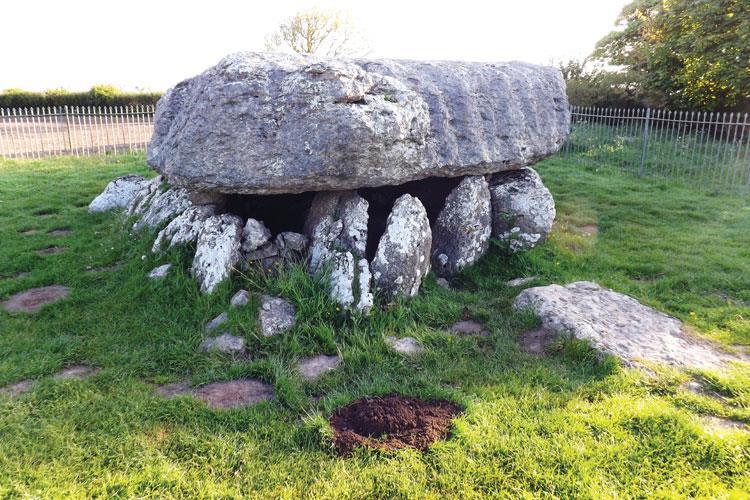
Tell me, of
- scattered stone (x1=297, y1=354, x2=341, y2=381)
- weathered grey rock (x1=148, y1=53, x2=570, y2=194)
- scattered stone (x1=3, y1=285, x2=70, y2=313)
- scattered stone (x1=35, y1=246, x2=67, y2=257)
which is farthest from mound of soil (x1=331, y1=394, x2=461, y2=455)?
scattered stone (x1=35, y1=246, x2=67, y2=257)

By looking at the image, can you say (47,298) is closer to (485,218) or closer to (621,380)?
(485,218)

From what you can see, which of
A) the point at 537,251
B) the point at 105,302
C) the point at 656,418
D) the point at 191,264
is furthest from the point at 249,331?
the point at 537,251

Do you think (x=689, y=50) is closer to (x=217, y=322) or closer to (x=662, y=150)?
(x=662, y=150)

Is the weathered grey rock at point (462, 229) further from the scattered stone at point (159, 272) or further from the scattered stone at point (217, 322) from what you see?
the scattered stone at point (159, 272)

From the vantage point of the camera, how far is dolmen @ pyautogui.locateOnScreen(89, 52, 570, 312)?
5816 mm

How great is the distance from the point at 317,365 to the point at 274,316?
755 mm

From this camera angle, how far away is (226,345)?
17.3 ft

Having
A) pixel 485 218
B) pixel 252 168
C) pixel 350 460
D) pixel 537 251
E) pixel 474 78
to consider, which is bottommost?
pixel 350 460

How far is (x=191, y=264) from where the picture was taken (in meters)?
6.59

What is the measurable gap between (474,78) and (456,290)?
3042mm

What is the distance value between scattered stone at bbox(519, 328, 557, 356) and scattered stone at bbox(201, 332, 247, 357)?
2826mm

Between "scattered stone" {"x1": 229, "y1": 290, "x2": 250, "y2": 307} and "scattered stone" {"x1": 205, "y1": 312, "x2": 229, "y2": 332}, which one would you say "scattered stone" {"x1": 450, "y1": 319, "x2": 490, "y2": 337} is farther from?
"scattered stone" {"x1": 205, "y1": 312, "x2": 229, "y2": 332}

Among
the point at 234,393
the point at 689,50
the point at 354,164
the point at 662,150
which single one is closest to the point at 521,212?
the point at 354,164

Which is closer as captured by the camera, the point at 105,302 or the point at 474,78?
the point at 105,302
